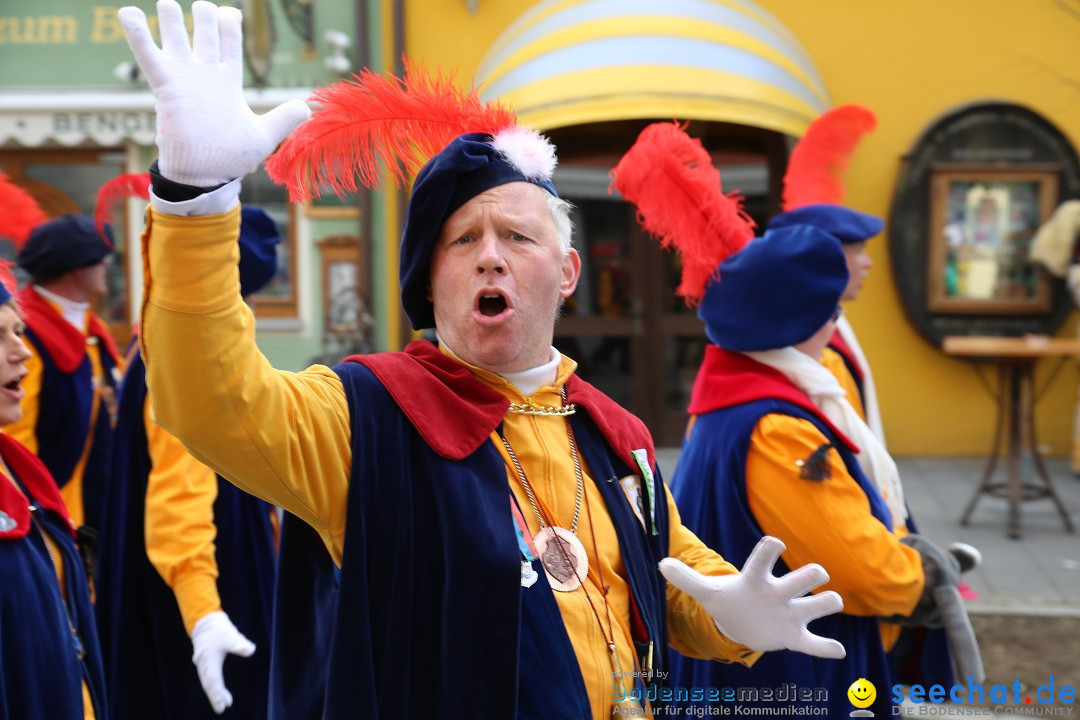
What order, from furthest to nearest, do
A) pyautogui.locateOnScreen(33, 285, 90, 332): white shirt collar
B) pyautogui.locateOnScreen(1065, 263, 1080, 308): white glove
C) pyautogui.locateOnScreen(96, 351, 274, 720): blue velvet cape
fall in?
pyautogui.locateOnScreen(1065, 263, 1080, 308): white glove → pyautogui.locateOnScreen(33, 285, 90, 332): white shirt collar → pyautogui.locateOnScreen(96, 351, 274, 720): blue velvet cape

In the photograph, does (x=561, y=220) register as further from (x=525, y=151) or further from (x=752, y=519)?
(x=752, y=519)

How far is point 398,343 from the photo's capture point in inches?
336

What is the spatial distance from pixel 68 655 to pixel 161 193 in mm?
1281

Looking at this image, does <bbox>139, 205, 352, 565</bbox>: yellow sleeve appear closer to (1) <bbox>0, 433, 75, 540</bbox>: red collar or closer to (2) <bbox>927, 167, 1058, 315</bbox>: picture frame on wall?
(1) <bbox>0, 433, 75, 540</bbox>: red collar

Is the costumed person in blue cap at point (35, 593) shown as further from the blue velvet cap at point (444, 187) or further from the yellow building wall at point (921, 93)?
the yellow building wall at point (921, 93)

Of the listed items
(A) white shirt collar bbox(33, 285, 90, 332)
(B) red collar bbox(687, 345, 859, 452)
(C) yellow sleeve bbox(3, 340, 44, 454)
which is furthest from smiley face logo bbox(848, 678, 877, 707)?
(A) white shirt collar bbox(33, 285, 90, 332)

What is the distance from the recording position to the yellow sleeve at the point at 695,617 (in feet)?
6.56

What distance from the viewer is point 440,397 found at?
173 cm

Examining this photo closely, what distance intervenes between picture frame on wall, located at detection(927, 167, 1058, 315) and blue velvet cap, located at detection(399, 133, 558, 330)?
6.90 meters

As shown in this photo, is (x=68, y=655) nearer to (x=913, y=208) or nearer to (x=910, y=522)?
(x=910, y=522)

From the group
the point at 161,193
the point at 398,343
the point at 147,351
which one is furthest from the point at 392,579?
the point at 398,343

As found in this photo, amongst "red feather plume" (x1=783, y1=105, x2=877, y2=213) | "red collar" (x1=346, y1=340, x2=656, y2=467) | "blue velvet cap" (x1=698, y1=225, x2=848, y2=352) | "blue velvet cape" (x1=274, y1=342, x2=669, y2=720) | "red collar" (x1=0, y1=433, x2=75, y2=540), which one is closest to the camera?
"blue velvet cape" (x1=274, y1=342, x2=669, y2=720)

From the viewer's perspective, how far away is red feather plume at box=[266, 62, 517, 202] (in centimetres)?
177

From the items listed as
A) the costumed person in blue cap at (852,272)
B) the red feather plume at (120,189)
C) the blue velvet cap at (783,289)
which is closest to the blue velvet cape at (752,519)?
the blue velvet cap at (783,289)
